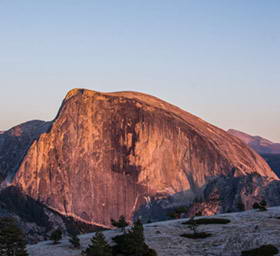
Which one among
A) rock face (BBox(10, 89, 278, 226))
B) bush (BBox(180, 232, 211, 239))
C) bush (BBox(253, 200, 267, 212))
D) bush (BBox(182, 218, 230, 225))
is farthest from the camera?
rock face (BBox(10, 89, 278, 226))

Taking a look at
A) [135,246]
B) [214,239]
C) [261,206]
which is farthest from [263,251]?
[261,206]

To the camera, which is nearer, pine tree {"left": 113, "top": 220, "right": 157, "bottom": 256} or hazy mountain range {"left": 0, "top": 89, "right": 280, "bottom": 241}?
pine tree {"left": 113, "top": 220, "right": 157, "bottom": 256}

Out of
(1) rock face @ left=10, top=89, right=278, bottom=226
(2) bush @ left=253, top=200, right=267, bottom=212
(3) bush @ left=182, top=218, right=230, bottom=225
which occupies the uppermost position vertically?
(1) rock face @ left=10, top=89, right=278, bottom=226

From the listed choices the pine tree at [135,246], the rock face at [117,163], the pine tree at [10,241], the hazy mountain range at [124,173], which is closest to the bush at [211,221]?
Result: the pine tree at [135,246]

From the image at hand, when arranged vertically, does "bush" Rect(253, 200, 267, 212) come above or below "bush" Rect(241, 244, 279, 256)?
above

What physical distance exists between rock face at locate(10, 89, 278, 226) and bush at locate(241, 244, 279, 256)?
417 feet

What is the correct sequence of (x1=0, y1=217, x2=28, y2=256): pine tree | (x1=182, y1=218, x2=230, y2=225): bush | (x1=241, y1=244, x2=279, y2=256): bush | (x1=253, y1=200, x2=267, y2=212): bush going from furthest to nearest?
(x1=253, y1=200, x2=267, y2=212): bush < (x1=182, y1=218, x2=230, y2=225): bush < (x1=0, y1=217, x2=28, y2=256): pine tree < (x1=241, y1=244, x2=279, y2=256): bush

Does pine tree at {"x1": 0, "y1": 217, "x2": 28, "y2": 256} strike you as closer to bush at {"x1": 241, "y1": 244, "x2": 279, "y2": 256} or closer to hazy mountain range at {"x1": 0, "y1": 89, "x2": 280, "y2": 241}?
bush at {"x1": 241, "y1": 244, "x2": 279, "y2": 256}

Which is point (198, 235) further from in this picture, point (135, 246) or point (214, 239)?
point (135, 246)

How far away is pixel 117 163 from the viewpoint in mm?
192250

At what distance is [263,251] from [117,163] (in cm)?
13874

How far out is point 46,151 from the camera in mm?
195625

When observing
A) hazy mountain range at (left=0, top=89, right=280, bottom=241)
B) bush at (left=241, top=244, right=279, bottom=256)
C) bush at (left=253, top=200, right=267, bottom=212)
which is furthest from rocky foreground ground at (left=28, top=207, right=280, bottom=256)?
hazy mountain range at (left=0, top=89, right=280, bottom=241)

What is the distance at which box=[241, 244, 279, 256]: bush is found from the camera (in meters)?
54.6
